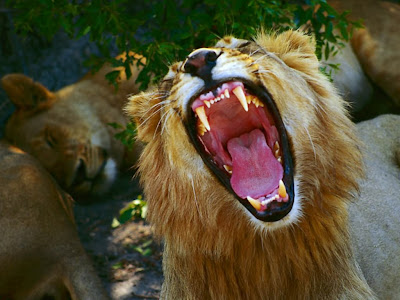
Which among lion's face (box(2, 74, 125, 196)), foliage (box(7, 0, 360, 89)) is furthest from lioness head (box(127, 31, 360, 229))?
lion's face (box(2, 74, 125, 196))

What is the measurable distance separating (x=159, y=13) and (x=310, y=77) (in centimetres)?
123

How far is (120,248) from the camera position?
399 cm

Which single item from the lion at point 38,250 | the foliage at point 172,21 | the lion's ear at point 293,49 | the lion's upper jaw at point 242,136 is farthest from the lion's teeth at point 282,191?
the lion at point 38,250

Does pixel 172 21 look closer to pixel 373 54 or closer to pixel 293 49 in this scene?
pixel 293 49

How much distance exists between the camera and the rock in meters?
2.83

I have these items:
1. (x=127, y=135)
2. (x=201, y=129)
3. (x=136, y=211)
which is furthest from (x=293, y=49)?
(x=136, y=211)

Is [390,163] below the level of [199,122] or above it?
below

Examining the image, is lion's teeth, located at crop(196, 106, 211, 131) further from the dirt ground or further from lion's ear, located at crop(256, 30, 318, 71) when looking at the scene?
the dirt ground

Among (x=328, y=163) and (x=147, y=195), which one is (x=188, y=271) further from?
(x=328, y=163)

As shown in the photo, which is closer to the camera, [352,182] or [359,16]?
[352,182]

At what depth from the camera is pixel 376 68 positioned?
15.3 feet

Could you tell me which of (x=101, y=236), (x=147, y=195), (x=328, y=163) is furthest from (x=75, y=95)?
(x=328, y=163)

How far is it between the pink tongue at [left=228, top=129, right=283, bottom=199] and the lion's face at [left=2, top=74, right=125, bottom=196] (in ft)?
7.17

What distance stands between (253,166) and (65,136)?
2588mm
